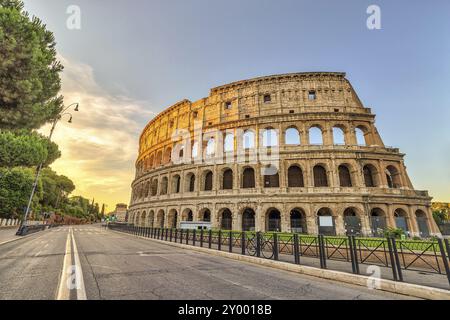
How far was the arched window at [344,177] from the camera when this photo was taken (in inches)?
944

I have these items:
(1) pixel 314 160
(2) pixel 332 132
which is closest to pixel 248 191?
(1) pixel 314 160

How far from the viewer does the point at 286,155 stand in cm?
2441

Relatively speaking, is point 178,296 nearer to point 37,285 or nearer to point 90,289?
point 90,289

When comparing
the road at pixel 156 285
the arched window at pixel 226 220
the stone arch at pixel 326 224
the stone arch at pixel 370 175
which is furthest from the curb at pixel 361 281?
the stone arch at pixel 370 175

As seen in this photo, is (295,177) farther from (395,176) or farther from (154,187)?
(154,187)

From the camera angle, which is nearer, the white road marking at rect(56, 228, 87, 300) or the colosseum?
the white road marking at rect(56, 228, 87, 300)

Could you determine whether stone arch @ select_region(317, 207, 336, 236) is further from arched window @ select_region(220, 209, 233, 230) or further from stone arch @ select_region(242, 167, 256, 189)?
arched window @ select_region(220, 209, 233, 230)

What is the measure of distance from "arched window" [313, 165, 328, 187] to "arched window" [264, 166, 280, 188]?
432 cm

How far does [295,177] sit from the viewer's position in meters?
24.7

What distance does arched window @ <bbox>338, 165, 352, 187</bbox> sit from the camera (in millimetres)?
23984

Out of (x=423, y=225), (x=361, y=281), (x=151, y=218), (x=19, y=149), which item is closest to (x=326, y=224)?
(x=423, y=225)

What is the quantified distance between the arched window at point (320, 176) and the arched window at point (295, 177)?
5.06 ft

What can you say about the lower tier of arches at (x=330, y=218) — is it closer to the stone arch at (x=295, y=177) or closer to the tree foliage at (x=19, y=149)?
the stone arch at (x=295, y=177)

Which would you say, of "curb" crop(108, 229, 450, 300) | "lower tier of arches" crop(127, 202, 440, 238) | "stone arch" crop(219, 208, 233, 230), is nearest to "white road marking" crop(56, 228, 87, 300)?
"curb" crop(108, 229, 450, 300)
